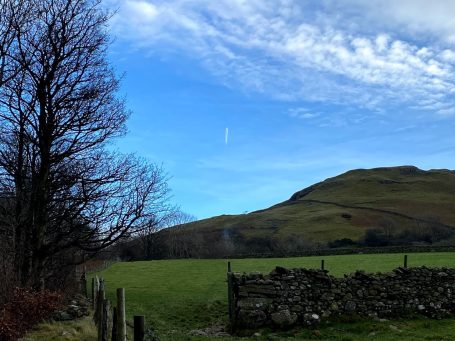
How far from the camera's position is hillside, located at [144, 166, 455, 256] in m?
117

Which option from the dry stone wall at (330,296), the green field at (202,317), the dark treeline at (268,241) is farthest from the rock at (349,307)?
the dark treeline at (268,241)

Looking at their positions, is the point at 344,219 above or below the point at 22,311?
above

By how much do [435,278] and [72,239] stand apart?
1459cm

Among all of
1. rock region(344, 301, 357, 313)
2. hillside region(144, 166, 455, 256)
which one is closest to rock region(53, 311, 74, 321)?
rock region(344, 301, 357, 313)

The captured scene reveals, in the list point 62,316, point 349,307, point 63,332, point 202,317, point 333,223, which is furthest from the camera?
point 333,223

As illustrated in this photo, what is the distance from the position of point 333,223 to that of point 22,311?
138907 mm

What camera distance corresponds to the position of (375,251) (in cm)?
5975

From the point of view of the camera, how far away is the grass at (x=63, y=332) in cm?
1259

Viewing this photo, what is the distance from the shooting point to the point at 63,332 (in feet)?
43.1

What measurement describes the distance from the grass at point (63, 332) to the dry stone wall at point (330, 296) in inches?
230

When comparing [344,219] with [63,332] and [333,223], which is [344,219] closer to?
A: [333,223]

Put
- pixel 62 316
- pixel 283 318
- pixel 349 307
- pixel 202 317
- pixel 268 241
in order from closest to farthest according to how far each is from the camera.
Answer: pixel 62 316 → pixel 283 318 → pixel 349 307 → pixel 202 317 → pixel 268 241

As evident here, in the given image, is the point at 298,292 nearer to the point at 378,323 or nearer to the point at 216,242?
the point at 378,323

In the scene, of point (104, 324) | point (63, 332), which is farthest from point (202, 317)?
point (104, 324)
